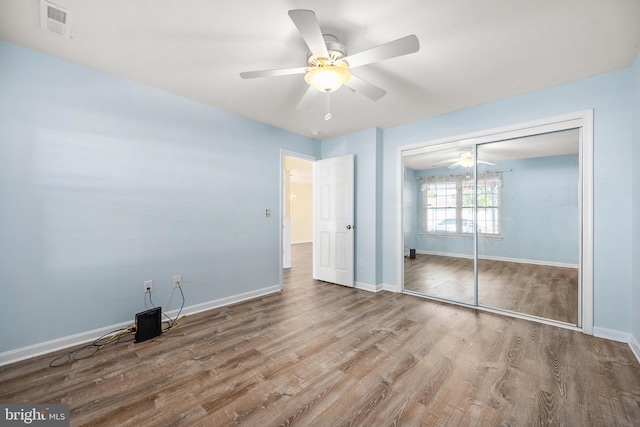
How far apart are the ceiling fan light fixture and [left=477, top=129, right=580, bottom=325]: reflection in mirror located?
230cm

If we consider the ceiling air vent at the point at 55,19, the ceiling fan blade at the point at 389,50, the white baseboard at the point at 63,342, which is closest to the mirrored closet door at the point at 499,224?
the ceiling fan blade at the point at 389,50

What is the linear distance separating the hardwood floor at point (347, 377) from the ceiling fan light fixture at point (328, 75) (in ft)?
7.20

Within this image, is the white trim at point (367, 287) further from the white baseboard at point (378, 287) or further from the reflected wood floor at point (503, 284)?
the reflected wood floor at point (503, 284)

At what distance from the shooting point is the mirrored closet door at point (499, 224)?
9.01ft

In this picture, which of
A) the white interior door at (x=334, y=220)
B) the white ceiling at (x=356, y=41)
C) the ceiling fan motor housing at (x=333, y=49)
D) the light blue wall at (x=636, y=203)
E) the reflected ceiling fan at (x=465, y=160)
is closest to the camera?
the white ceiling at (x=356, y=41)

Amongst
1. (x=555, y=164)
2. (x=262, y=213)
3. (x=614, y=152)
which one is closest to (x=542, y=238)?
(x=555, y=164)

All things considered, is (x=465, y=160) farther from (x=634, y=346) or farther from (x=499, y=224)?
(x=634, y=346)

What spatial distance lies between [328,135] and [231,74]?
2.15 meters

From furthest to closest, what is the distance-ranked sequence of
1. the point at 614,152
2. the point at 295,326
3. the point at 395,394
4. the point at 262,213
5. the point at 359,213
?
the point at 359,213
the point at 262,213
the point at 295,326
the point at 614,152
the point at 395,394

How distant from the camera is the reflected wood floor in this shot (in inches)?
110

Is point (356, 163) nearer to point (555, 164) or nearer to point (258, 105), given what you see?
point (258, 105)

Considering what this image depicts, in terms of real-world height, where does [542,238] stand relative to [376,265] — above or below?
above

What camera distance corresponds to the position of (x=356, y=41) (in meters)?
1.95

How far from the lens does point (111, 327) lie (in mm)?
2469
